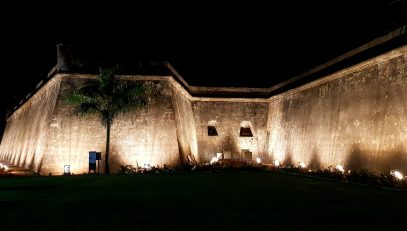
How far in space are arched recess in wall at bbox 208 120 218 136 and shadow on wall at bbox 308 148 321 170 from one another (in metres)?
8.22

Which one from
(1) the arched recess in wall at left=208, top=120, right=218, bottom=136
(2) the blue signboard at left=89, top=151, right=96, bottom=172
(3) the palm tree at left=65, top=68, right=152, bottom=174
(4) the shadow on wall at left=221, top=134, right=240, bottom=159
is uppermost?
(3) the palm tree at left=65, top=68, right=152, bottom=174

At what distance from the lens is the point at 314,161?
66.1 feet

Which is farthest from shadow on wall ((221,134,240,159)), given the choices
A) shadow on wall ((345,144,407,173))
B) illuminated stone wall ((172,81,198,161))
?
shadow on wall ((345,144,407,173))

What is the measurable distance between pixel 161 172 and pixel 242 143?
1014 cm

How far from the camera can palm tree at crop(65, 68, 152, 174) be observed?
62.3ft

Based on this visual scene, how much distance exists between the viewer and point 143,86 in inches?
829

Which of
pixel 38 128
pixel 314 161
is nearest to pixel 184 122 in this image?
pixel 314 161

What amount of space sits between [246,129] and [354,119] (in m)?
11.1

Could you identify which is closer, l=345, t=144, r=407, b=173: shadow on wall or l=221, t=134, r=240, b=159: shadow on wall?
l=345, t=144, r=407, b=173: shadow on wall

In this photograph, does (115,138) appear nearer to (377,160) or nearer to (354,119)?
(354,119)

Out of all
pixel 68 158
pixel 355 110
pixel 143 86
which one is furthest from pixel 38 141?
pixel 355 110

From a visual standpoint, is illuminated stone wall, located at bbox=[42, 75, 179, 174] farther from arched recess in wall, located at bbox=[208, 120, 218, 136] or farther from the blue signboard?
arched recess in wall, located at bbox=[208, 120, 218, 136]

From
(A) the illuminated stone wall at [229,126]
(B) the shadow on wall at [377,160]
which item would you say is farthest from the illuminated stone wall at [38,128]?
(B) the shadow on wall at [377,160]

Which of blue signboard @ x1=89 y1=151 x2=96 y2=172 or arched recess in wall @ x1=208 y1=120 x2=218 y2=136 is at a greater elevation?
arched recess in wall @ x1=208 y1=120 x2=218 y2=136
